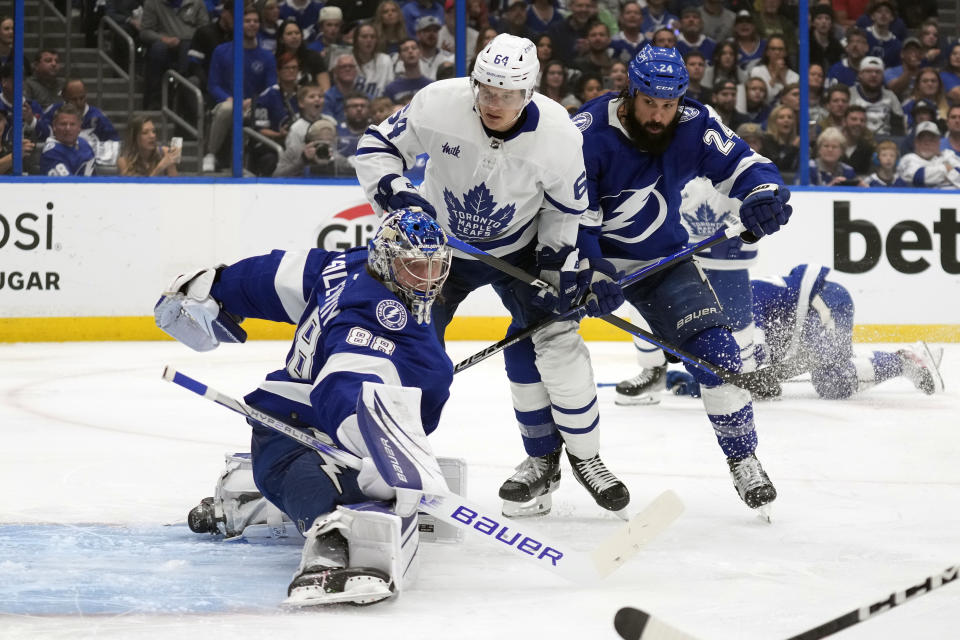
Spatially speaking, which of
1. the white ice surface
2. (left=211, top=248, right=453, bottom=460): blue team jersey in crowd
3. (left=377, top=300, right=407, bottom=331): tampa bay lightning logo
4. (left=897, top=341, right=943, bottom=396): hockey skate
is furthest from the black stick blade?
(left=897, top=341, right=943, bottom=396): hockey skate

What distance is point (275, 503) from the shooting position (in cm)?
252

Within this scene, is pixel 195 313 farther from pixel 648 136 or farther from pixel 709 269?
pixel 709 269

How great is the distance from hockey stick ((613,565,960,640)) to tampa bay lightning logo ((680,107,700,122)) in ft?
5.48

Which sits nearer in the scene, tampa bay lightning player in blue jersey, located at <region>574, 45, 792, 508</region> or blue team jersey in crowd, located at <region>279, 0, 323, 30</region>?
tampa bay lightning player in blue jersey, located at <region>574, 45, 792, 508</region>

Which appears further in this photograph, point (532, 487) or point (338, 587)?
point (532, 487)

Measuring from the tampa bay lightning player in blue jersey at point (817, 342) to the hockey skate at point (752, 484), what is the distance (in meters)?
2.00

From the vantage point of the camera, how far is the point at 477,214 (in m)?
3.12

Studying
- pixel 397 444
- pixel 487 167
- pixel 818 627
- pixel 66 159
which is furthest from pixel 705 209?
pixel 66 159

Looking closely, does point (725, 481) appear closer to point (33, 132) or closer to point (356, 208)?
point (356, 208)

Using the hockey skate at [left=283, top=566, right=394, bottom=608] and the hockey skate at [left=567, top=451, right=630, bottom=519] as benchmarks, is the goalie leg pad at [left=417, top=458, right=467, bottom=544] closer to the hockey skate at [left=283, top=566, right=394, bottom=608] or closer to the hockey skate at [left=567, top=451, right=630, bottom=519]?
the hockey skate at [left=283, top=566, right=394, bottom=608]

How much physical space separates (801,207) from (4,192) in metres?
4.37

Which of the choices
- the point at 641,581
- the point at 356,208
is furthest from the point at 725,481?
the point at 356,208

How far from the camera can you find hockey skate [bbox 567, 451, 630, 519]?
303 cm

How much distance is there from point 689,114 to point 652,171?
0.54 ft
